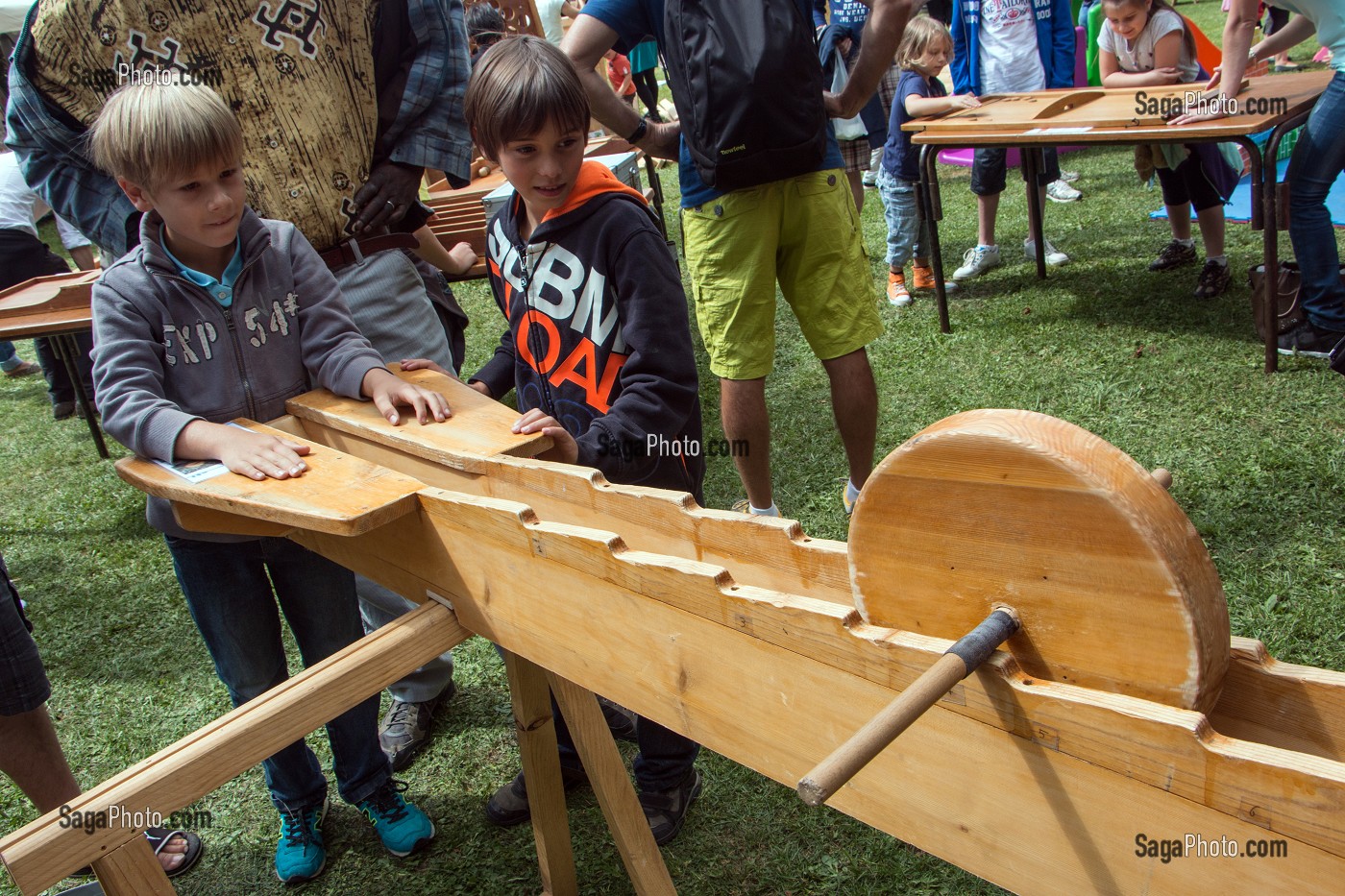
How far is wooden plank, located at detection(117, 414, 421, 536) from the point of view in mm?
1490

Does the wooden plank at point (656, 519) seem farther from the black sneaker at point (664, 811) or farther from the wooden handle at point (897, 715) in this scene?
the black sneaker at point (664, 811)

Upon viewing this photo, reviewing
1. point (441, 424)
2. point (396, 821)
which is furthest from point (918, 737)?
point (396, 821)

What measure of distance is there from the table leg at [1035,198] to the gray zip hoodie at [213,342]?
4.08 meters

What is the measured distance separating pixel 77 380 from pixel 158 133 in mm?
4169

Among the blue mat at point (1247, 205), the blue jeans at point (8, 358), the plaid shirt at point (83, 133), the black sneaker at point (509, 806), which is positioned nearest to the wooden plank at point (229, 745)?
the black sneaker at point (509, 806)

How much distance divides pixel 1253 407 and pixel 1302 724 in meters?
3.06

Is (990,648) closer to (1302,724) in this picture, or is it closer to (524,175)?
(1302,724)

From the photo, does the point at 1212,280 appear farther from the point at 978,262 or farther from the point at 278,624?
the point at 278,624

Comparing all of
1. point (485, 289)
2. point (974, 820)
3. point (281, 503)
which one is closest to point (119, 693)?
point (281, 503)

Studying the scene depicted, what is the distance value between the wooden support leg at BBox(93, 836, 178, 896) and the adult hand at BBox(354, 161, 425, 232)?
58.8 inches

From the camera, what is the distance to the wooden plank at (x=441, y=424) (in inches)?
66.9

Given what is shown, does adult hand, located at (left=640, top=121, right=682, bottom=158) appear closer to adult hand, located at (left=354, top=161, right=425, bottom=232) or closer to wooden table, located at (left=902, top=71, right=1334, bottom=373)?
adult hand, located at (left=354, top=161, right=425, bottom=232)

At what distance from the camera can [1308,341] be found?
12.9 feet

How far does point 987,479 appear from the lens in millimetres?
973
